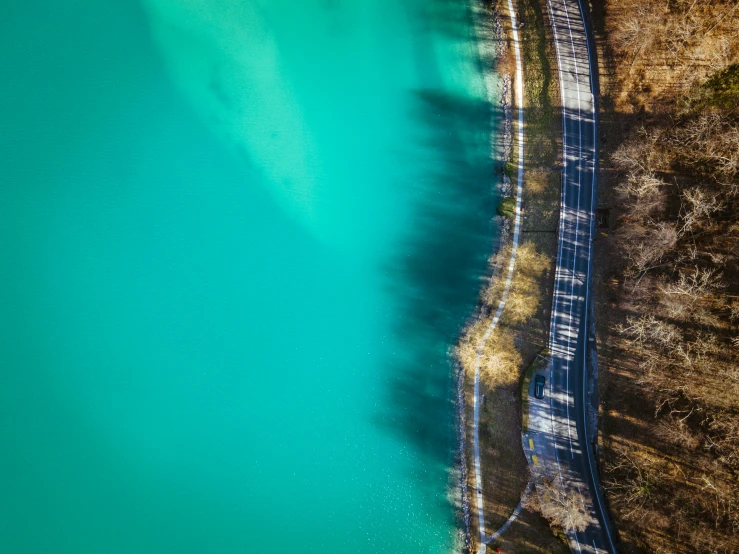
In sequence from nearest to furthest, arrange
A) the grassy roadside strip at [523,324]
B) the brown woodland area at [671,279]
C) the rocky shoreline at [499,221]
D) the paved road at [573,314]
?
the brown woodland area at [671,279], the paved road at [573,314], the grassy roadside strip at [523,324], the rocky shoreline at [499,221]

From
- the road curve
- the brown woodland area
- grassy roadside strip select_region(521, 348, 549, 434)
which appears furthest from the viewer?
the road curve

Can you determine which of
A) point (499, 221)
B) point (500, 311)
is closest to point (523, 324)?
point (500, 311)

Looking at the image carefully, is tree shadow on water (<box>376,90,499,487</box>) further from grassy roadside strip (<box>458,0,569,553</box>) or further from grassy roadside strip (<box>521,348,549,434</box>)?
grassy roadside strip (<box>521,348,549,434</box>)

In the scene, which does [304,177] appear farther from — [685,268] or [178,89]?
[685,268]

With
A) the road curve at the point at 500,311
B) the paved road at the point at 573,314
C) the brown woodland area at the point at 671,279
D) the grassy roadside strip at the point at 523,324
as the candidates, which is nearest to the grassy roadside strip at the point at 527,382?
the grassy roadside strip at the point at 523,324

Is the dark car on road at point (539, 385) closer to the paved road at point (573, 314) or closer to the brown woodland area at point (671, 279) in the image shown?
the paved road at point (573, 314)

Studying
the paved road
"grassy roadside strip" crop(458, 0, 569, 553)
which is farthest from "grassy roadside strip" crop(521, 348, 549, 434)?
the paved road

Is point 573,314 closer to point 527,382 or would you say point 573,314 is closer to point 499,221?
point 527,382
